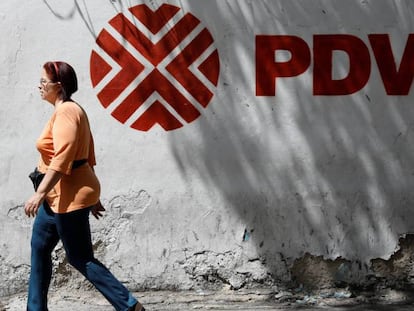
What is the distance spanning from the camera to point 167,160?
571cm

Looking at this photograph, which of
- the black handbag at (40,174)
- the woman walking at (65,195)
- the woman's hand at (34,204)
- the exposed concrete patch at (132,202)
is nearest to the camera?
the woman's hand at (34,204)

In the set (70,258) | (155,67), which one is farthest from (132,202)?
(70,258)

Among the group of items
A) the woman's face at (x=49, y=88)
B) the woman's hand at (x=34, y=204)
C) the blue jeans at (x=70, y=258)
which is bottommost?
the blue jeans at (x=70, y=258)

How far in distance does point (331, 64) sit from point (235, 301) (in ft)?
5.82

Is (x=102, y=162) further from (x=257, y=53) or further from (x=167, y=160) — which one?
(x=257, y=53)

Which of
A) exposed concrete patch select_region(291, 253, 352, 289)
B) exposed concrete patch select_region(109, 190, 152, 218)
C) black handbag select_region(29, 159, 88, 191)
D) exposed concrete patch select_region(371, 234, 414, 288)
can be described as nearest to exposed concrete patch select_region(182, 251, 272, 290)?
exposed concrete patch select_region(291, 253, 352, 289)

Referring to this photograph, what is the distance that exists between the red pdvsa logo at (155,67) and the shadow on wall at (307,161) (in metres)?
0.12

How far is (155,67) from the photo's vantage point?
5664 millimetres

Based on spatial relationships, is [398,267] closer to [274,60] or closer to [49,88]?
[274,60]

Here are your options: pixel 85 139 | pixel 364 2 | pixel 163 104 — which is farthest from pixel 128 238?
pixel 364 2

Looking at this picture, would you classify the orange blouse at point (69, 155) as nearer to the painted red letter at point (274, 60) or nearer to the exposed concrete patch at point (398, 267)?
the painted red letter at point (274, 60)

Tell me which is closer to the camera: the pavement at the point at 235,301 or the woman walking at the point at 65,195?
the woman walking at the point at 65,195

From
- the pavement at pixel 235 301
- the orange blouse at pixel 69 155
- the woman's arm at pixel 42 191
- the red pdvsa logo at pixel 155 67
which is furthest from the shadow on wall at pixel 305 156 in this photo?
the woman's arm at pixel 42 191

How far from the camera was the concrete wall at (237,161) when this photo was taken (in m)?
5.63
